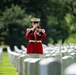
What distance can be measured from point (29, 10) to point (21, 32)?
562 cm

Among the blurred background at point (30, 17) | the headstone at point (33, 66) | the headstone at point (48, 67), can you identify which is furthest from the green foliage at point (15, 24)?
the headstone at point (48, 67)

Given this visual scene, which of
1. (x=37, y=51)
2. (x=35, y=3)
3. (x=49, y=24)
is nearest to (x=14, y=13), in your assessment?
(x=35, y=3)

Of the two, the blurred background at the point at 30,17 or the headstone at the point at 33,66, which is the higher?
the headstone at the point at 33,66

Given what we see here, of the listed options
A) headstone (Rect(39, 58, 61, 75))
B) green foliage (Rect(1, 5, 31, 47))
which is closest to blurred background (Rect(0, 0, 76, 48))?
green foliage (Rect(1, 5, 31, 47))

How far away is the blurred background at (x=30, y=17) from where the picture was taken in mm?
54406

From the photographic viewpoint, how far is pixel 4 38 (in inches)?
2200

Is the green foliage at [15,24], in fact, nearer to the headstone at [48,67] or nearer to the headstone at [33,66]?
the headstone at [33,66]

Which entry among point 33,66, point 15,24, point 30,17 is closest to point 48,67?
point 33,66

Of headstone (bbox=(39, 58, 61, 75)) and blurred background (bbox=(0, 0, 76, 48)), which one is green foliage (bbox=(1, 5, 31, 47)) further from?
headstone (bbox=(39, 58, 61, 75))

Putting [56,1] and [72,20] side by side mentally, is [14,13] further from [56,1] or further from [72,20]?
[72,20]

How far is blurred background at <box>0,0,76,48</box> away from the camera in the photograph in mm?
54406

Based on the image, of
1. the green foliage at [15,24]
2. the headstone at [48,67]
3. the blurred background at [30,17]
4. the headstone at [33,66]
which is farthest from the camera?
the blurred background at [30,17]

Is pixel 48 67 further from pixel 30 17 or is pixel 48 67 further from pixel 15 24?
pixel 30 17

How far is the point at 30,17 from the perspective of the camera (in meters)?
56.6
